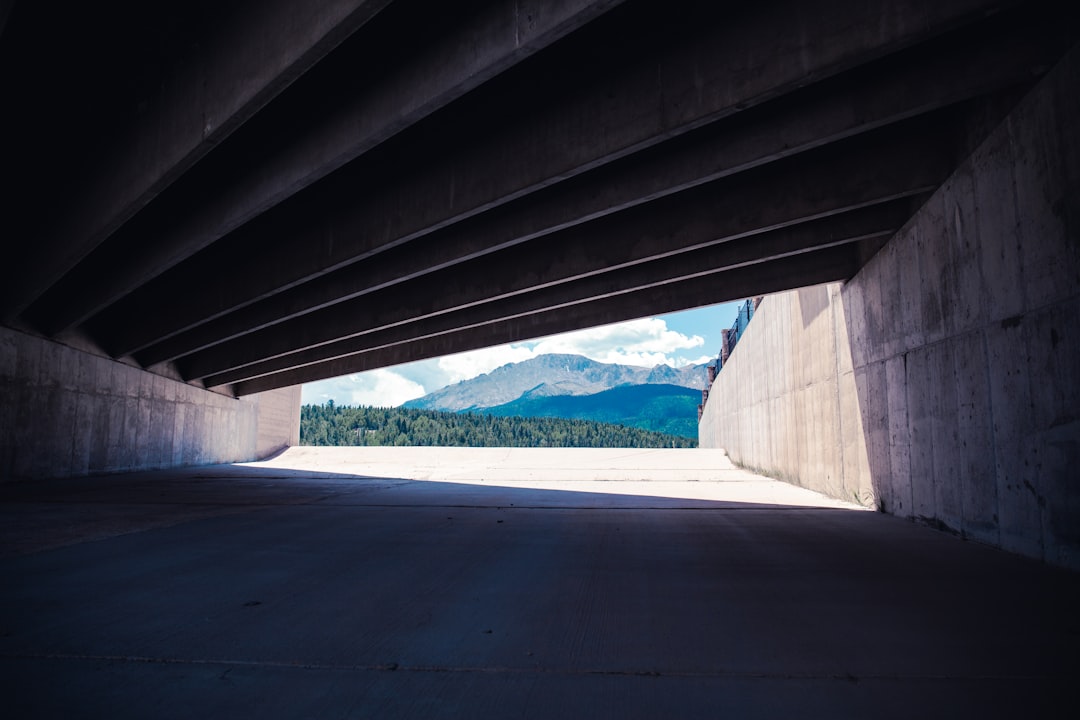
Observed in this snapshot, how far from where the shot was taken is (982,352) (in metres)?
7.43

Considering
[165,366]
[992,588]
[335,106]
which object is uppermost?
[335,106]

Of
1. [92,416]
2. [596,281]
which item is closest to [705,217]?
[596,281]

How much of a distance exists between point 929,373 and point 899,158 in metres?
3.09

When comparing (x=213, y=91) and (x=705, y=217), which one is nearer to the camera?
(x=213, y=91)

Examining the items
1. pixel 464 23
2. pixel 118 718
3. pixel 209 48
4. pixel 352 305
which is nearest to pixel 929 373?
pixel 464 23

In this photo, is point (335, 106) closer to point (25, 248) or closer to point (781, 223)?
point (781, 223)

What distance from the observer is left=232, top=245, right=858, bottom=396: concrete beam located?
12.5 meters

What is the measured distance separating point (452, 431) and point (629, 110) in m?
86.1

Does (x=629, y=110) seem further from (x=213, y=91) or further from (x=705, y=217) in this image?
(x=213, y=91)

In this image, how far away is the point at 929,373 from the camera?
29.0 feet

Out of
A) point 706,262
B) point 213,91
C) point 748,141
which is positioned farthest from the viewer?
point 706,262

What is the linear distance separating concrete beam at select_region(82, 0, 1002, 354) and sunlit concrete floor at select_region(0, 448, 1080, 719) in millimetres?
4912

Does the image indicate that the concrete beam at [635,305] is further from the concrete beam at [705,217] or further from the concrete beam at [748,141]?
the concrete beam at [748,141]

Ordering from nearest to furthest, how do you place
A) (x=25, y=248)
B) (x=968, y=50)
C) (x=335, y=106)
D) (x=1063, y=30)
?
(x=1063, y=30) → (x=968, y=50) → (x=335, y=106) → (x=25, y=248)
